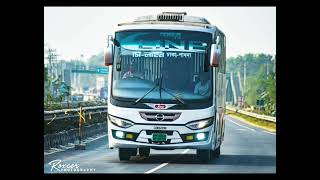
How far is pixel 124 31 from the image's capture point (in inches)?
898

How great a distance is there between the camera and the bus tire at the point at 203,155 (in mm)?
23984

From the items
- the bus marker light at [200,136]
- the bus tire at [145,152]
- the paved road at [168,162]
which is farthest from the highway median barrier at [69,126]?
the bus marker light at [200,136]

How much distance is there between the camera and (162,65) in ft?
74.1

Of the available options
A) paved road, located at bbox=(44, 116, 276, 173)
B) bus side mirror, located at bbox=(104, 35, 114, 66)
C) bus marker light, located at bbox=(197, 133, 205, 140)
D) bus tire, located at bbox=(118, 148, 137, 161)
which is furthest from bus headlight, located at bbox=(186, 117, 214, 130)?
bus side mirror, located at bbox=(104, 35, 114, 66)

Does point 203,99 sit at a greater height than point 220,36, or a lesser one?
lesser

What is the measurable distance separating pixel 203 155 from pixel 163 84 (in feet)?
8.56

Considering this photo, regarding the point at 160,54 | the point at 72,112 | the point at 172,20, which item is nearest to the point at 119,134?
the point at 160,54

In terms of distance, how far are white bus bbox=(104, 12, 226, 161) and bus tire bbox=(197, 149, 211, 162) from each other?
1096 mm

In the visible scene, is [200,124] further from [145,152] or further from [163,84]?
[145,152]

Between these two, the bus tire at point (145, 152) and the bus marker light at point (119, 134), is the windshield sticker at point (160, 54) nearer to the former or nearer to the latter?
the bus marker light at point (119, 134)

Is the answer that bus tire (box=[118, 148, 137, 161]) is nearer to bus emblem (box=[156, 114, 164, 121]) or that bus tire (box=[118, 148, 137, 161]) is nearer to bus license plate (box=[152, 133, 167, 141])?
bus license plate (box=[152, 133, 167, 141])
